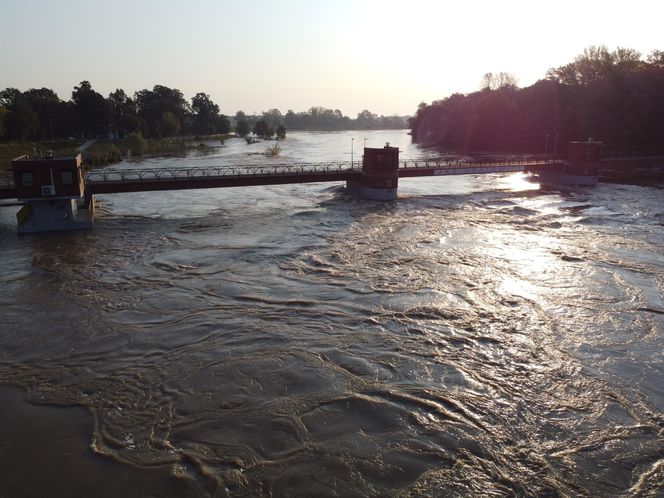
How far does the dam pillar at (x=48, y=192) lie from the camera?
111 ft

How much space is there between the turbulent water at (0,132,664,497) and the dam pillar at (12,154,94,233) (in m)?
1.80

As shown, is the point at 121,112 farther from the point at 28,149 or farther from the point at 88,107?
the point at 28,149

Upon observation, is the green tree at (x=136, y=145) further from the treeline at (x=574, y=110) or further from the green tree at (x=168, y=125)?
the treeline at (x=574, y=110)

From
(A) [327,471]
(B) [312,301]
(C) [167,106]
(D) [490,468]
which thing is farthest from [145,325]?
(C) [167,106]

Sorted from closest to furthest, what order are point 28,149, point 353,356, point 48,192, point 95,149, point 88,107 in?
point 353,356, point 48,192, point 28,149, point 95,149, point 88,107

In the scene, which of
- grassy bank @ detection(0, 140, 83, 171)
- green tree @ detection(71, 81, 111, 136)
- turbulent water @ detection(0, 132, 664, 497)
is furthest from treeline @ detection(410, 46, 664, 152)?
green tree @ detection(71, 81, 111, 136)

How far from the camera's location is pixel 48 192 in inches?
1356

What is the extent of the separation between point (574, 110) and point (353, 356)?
102 m

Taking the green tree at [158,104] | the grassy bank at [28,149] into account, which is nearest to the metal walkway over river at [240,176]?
the grassy bank at [28,149]

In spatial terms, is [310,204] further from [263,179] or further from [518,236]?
[518,236]

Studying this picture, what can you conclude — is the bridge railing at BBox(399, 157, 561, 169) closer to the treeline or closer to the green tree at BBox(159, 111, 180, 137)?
the treeline

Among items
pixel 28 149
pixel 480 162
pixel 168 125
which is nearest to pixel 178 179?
pixel 480 162

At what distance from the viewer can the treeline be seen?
8962 cm

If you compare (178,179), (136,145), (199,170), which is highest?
(136,145)
